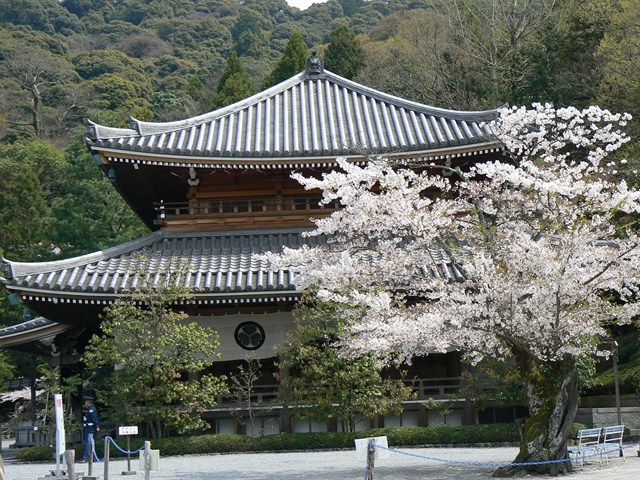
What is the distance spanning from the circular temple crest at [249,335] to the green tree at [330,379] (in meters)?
1.79

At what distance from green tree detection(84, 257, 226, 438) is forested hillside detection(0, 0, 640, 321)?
599 inches

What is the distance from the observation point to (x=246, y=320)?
21.1m

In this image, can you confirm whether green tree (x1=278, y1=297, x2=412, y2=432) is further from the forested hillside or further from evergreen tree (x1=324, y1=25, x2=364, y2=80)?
evergreen tree (x1=324, y1=25, x2=364, y2=80)

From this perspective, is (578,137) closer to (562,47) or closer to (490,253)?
(490,253)

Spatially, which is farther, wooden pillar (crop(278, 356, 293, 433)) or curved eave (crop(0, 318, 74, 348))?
curved eave (crop(0, 318, 74, 348))

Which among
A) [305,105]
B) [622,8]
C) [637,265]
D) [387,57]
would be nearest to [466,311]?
[637,265]

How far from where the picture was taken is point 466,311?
12.8 metres

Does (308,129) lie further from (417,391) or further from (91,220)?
(91,220)

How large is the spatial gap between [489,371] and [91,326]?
10.1 meters

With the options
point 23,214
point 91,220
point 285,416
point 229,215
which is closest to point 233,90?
point 23,214

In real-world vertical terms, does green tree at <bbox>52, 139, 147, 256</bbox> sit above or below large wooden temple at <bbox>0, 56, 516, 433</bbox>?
above

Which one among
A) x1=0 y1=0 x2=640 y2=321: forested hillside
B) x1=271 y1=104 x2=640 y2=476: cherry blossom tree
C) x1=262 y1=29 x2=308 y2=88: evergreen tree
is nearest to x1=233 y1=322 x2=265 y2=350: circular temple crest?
x1=271 y1=104 x2=640 y2=476: cherry blossom tree

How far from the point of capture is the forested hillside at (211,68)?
3584 cm

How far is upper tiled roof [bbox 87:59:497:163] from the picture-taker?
69.0 ft
